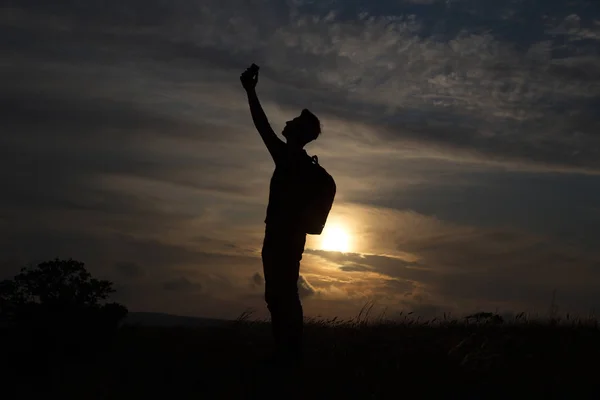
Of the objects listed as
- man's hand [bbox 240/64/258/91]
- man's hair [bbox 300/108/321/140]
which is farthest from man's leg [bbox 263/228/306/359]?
man's hand [bbox 240/64/258/91]

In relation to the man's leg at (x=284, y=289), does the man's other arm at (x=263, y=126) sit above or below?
above

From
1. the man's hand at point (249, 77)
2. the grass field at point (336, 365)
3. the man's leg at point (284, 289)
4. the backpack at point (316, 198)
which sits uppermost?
the man's hand at point (249, 77)

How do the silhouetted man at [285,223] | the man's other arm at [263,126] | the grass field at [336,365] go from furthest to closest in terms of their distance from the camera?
the man's other arm at [263,126], the silhouetted man at [285,223], the grass field at [336,365]

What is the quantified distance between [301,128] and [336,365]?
316cm

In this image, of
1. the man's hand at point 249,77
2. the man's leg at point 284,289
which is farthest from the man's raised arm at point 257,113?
the man's leg at point 284,289

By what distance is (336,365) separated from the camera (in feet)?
28.6

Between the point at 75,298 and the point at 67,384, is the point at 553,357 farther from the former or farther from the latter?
the point at 75,298

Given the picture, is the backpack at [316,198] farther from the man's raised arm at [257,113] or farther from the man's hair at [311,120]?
the man's raised arm at [257,113]

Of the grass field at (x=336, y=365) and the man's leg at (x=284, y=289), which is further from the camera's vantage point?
the man's leg at (x=284, y=289)

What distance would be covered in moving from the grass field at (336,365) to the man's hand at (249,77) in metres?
3.65

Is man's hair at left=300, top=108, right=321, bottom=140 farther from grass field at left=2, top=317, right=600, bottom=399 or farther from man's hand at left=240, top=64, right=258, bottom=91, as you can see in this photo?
grass field at left=2, top=317, right=600, bottom=399

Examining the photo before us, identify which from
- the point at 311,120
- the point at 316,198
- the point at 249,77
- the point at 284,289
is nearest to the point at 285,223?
the point at 316,198

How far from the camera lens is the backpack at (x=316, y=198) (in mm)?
8625

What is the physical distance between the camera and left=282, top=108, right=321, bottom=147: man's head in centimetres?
867
